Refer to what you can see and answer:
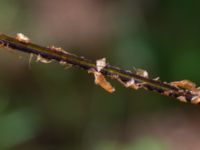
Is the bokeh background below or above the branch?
above

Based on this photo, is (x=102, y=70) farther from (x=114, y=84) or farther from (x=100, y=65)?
(x=114, y=84)

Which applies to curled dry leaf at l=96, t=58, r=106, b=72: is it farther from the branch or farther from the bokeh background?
the bokeh background

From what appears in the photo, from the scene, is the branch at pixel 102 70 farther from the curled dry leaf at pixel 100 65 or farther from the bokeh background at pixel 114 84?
the bokeh background at pixel 114 84

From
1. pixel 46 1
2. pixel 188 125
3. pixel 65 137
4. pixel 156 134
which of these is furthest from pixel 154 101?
pixel 46 1

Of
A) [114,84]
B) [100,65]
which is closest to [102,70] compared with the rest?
[100,65]

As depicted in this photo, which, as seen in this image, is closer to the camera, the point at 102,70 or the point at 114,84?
the point at 102,70

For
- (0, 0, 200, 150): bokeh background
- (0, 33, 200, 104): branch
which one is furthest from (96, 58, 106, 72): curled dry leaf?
(0, 0, 200, 150): bokeh background

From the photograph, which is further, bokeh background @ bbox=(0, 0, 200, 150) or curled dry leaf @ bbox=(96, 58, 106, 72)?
bokeh background @ bbox=(0, 0, 200, 150)
